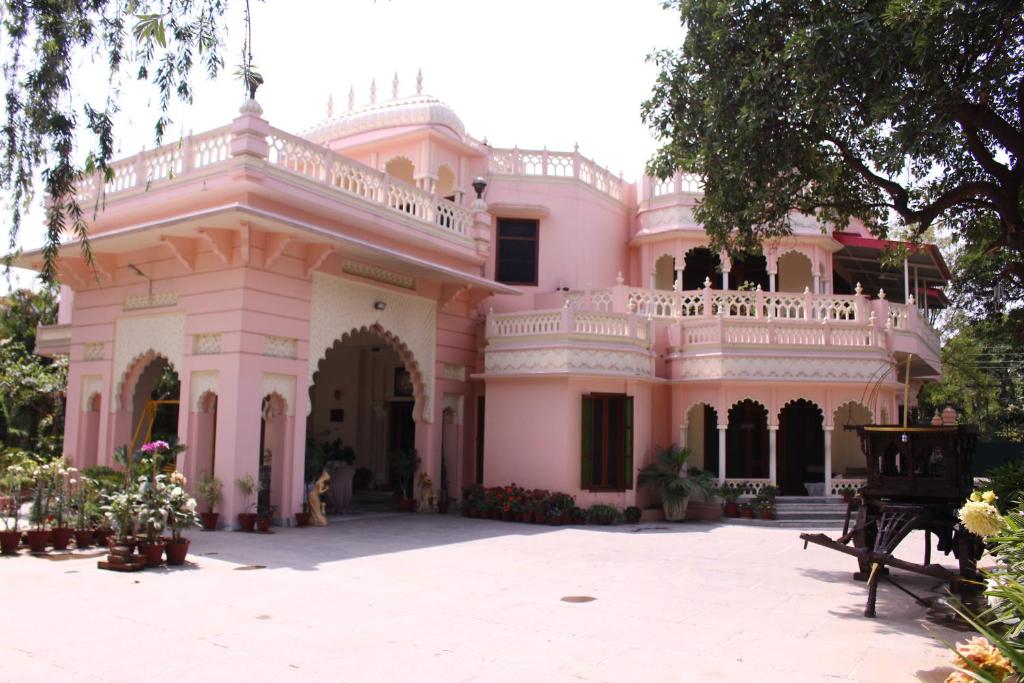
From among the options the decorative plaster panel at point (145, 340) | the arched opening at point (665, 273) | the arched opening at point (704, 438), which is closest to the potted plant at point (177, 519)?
the decorative plaster panel at point (145, 340)

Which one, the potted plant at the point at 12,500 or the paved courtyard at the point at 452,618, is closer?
the paved courtyard at the point at 452,618

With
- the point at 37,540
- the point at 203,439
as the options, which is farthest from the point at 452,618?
the point at 203,439

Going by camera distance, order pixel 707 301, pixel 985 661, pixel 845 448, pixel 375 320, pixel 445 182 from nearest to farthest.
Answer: pixel 985 661 < pixel 375 320 < pixel 707 301 < pixel 445 182 < pixel 845 448

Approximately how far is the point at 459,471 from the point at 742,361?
599cm

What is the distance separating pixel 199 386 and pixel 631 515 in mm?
7728

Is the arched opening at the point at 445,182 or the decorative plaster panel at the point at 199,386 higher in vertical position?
the arched opening at the point at 445,182

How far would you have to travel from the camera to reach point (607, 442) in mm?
15219

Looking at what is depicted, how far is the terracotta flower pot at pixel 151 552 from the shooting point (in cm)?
880

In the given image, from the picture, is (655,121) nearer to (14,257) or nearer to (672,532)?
(672,532)

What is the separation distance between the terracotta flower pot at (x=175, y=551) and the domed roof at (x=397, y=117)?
11116 millimetres

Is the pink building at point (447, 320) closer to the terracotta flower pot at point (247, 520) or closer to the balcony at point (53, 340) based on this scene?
the balcony at point (53, 340)

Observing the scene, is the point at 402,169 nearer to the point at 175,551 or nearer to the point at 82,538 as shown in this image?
the point at 82,538

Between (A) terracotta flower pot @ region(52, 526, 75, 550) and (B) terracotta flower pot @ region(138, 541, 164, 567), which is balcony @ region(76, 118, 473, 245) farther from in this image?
(B) terracotta flower pot @ region(138, 541, 164, 567)

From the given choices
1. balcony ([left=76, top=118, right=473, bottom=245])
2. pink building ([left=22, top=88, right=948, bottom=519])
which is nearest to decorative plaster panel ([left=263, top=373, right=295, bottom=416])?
pink building ([left=22, top=88, right=948, bottom=519])
